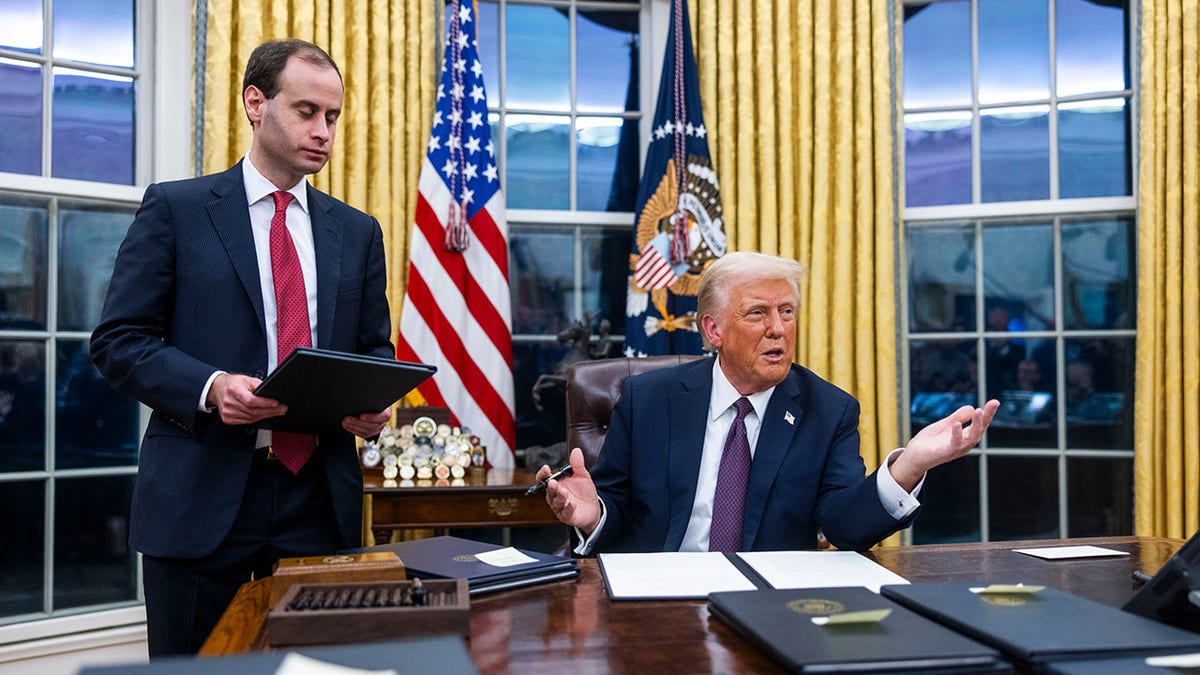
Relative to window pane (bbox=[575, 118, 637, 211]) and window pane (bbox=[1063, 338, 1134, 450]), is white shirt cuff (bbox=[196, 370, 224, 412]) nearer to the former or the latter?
window pane (bbox=[575, 118, 637, 211])

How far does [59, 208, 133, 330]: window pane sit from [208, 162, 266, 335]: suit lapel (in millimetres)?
1663

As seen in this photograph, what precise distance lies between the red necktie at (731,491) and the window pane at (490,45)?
90.1 inches

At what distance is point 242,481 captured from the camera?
159cm

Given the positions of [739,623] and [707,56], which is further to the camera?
[707,56]

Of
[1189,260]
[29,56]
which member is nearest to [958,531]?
[1189,260]

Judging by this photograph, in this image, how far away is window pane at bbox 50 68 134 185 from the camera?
3100 millimetres

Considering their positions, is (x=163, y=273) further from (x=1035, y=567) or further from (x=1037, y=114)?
(x=1037, y=114)

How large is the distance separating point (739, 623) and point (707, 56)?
300 centimetres

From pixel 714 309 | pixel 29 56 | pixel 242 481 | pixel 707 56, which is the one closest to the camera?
pixel 242 481

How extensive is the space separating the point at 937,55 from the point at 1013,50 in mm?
284

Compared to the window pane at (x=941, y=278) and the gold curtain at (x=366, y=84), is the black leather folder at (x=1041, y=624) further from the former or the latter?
the window pane at (x=941, y=278)

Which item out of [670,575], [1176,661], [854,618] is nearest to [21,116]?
[670,575]

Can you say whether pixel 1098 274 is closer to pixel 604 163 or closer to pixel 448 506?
pixel 604 163

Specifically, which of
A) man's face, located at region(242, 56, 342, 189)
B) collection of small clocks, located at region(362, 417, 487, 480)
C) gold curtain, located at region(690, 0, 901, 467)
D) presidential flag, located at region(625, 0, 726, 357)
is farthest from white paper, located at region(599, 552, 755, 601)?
gold curtain, located at region(690, 0, 901, 467)
